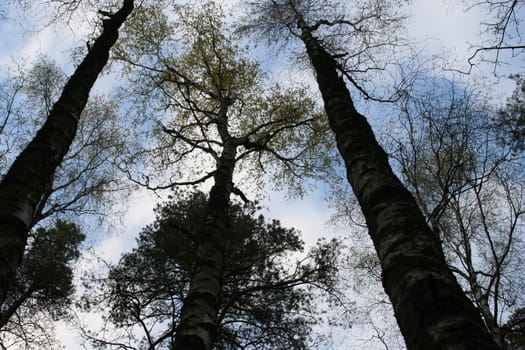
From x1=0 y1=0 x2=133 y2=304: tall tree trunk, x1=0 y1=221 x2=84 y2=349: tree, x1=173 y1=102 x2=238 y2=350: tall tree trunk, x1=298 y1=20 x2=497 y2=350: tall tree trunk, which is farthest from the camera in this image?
x1=0 y1=221 x2=84 y2=349: tree

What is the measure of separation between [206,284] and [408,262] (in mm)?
2787

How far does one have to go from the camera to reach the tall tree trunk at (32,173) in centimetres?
259

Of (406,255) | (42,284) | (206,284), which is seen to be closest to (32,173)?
(206,284)

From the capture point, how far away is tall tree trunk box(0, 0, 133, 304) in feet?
8.50

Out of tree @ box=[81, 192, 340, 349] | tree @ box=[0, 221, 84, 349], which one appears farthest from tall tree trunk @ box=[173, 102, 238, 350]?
tree @ box=[0, 221, 84, 349]

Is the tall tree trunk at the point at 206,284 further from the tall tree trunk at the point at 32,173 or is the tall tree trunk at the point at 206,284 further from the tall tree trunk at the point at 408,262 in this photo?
the tall tree trunk at the point at 408,262

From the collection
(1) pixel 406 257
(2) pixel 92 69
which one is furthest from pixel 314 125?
(1) pixel 406 257

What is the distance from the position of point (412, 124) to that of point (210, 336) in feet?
16.7

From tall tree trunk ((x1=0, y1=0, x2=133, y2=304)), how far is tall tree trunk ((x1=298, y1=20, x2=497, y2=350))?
2290mm

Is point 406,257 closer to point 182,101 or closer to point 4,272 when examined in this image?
point 4,272

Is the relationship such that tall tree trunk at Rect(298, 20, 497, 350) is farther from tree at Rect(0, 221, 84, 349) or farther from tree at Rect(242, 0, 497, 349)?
tree at Rect(0, 221, 84, 349)

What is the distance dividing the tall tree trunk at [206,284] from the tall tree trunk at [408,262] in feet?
6.80

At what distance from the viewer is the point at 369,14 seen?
28.7 feet

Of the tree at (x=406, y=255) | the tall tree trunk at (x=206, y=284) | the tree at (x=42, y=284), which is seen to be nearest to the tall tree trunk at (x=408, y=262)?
the tree at (x=406, y=255)
